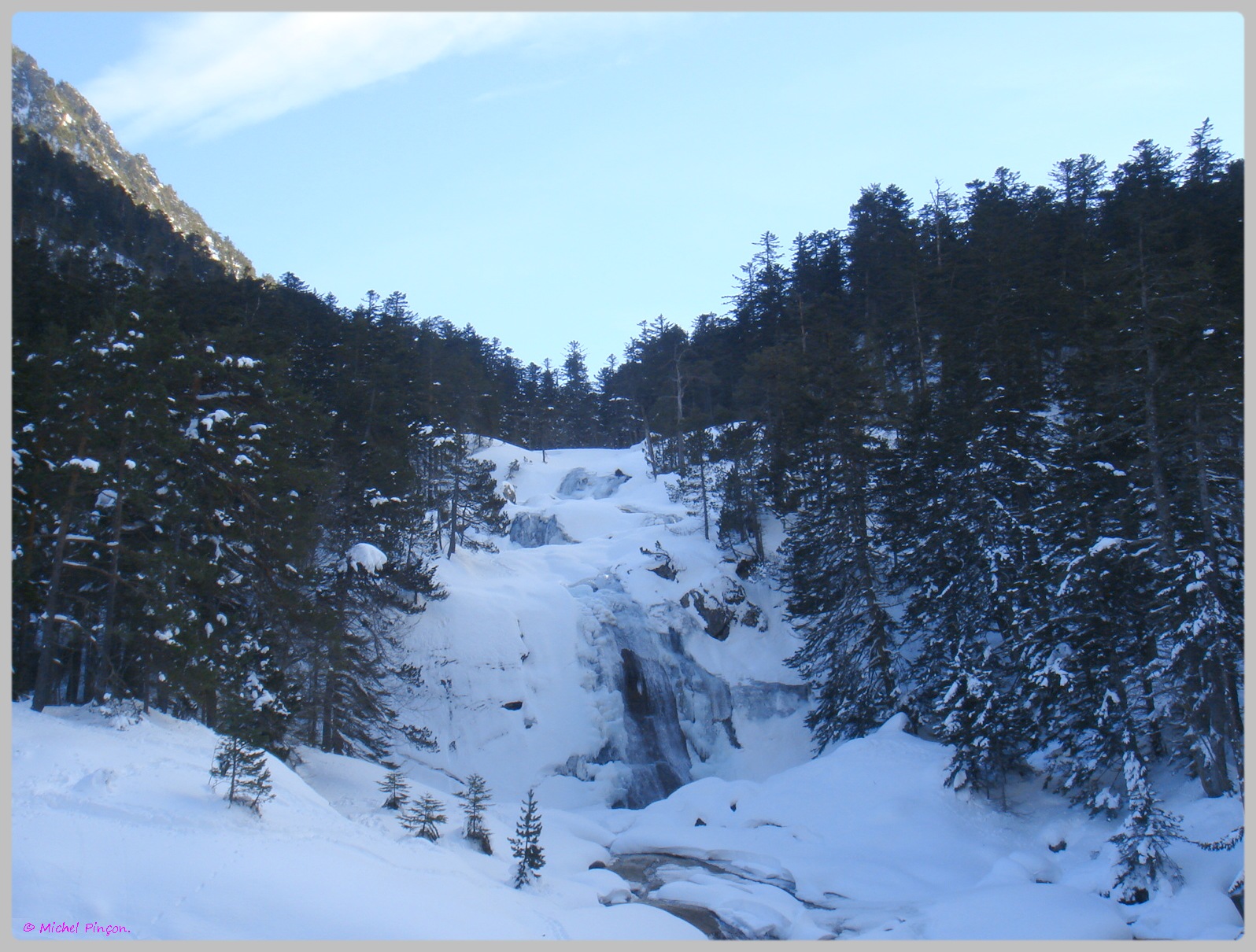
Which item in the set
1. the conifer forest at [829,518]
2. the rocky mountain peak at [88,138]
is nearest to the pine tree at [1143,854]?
the conifer forest at [829,518]

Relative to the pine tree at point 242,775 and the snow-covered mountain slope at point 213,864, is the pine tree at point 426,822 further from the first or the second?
the pine tree at point 242,775

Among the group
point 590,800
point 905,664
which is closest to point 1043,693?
point 905,664

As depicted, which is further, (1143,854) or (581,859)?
(581,859)

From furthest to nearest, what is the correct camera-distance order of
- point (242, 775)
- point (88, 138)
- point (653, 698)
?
point (88, 138), point (653, 698), point (242, 775)

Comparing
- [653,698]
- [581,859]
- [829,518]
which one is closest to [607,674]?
[653,698]

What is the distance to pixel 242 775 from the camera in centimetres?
1284

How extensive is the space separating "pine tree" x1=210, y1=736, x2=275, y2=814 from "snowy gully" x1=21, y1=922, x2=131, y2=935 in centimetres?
363

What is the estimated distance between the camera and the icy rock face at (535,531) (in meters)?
48.6

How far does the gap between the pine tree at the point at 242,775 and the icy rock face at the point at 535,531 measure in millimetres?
34880

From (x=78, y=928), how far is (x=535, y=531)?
41.6 m

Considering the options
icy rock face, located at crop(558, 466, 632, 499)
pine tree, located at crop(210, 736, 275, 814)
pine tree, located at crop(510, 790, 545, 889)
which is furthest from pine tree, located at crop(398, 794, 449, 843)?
icy rock face, located at crop(558, 466, 632, 499)

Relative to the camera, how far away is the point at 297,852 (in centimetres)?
1119

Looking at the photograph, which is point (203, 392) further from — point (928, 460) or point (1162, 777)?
point (1162, 777)

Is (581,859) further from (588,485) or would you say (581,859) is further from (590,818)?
(588,485)
